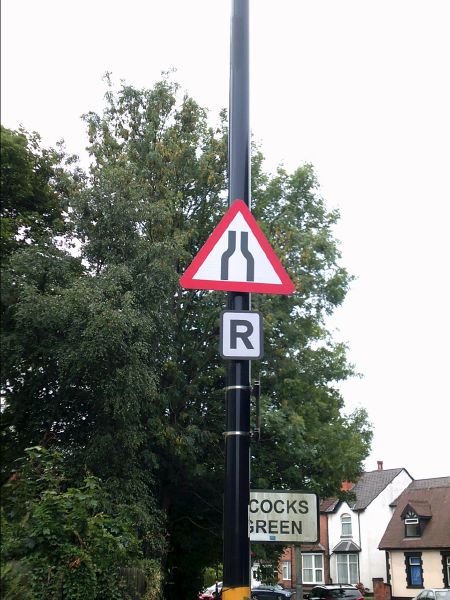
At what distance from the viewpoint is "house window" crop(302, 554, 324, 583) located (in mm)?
52906

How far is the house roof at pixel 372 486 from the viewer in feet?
168

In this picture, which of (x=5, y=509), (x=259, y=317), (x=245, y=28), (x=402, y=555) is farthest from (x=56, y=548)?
(x=402, y=555)

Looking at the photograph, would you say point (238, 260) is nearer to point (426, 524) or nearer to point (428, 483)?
point (426, 524)

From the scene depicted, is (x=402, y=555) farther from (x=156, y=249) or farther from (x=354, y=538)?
(x=156, y=249)

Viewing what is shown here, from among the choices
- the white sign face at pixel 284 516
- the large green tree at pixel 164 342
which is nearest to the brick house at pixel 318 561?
the large green tree at pixel 164 342

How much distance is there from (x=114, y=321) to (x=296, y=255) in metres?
8.46

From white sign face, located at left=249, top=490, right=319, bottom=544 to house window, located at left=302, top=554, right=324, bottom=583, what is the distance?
51.1 m

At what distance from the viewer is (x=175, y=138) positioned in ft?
72.5

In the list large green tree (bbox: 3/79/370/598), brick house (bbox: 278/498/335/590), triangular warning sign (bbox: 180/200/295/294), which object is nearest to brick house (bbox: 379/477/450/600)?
brick house (bbox: 278/498/335/590)

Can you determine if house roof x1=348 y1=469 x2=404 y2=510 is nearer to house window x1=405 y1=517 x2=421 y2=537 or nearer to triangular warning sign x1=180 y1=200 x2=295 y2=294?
house window x1=405 y1=517 x2=421 y2=537

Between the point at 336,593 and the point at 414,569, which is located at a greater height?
the point at 414,569

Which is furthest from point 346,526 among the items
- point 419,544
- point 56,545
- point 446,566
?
point 56,545

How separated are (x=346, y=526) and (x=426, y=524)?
8.64m

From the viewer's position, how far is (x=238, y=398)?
184 inches
